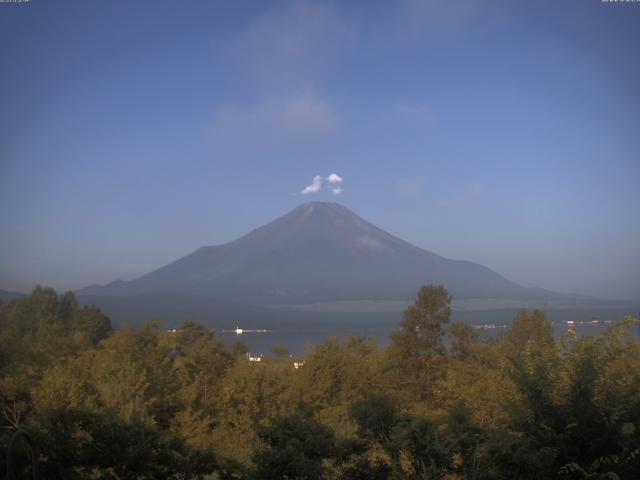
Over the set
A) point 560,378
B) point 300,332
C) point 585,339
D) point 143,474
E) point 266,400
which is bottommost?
point 300,332

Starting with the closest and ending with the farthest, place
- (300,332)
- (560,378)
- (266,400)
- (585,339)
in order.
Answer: (560,378)
(585,339)
(266,400)
(300,332)

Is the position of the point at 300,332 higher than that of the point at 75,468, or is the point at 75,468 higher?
the point at 75,468

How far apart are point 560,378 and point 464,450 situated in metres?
1.61

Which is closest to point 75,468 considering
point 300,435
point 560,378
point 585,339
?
point 300,435

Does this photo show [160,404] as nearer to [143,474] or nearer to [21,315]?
[143,474]

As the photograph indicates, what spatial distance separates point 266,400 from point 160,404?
3.09 metres

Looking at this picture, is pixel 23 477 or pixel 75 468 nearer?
pixel 23 477

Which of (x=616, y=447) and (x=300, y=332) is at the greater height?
(x=616, y=447)

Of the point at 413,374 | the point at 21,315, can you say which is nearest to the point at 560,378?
the point at 413,374

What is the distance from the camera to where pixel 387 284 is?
627ft

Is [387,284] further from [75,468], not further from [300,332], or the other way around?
[75,468]

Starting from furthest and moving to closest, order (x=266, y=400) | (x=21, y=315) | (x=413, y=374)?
(x=21, y=315)
(x=413, y=374)
(x=266, y=400)

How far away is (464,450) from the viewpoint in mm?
7148

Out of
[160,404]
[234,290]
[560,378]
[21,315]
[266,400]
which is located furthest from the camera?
[234,290]
